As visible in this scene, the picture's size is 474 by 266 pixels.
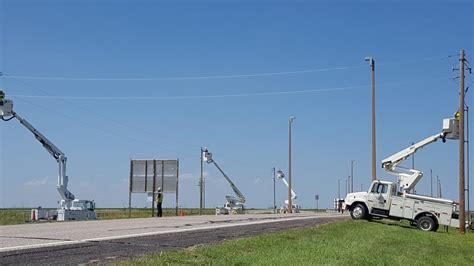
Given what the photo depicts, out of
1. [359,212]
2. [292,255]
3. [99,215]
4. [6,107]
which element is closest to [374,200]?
[359,212]

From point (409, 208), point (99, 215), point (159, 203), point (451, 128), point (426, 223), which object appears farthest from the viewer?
point (99, 215)

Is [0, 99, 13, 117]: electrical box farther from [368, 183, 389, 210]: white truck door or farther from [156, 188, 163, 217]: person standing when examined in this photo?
[368, 183, 389, 210]: white truck door

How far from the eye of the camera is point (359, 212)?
35469 mm

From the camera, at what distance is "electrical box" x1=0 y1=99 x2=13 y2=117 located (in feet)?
139

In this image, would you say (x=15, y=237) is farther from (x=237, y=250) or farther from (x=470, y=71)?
(x=470, y=71)

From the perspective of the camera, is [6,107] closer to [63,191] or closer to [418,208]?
[63,191]

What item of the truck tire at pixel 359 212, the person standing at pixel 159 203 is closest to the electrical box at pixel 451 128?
the truck tire at pixel 359 212

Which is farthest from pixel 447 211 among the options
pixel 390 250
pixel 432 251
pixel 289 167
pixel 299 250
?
pixel 289 167

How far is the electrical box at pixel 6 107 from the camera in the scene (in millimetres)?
42403

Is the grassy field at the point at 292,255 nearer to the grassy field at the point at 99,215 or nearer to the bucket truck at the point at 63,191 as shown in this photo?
the grassy field at the point at 99,215

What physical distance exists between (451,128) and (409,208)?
611 centimetres

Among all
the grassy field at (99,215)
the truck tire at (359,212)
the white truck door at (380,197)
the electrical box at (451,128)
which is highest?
the electrical box at (451,128)

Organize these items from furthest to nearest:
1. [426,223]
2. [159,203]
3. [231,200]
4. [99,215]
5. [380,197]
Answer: [231,200], [99,215], [159,203], [380,197], [426,223]

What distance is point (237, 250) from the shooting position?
46.7 feet
